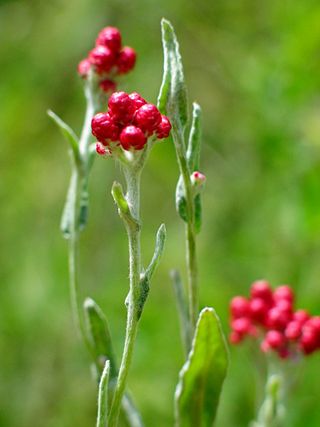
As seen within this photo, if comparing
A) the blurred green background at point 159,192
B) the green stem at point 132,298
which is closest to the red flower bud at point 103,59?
the green stem at point 132,298

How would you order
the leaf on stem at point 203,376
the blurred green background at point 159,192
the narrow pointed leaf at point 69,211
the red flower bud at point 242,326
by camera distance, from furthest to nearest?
the blurred green background at point 159,192 → the red flower bud at point 242,326 → the narrow pointed leaf at point 69,211 → the leaf on stem at point 203,376

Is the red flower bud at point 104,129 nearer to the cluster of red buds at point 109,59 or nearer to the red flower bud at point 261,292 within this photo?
the cluster of red buds at point 109,59

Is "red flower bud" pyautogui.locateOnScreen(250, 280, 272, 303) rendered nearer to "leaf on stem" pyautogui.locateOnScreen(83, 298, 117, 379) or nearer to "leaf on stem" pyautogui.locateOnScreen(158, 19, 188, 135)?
"leaf on stem" pyautogui.locateOnScreen(83, 298, 117, 379)

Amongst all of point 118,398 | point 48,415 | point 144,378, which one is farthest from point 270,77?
point 118,398

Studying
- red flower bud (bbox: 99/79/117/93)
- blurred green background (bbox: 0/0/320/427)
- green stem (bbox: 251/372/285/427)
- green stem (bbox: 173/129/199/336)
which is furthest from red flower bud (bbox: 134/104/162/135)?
blurred green background (bbox: 0/0/320/427)

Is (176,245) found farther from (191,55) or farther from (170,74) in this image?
(170,74)

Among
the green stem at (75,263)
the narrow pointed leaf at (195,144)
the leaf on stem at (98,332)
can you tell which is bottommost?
the leaf on stem at (98,332)
